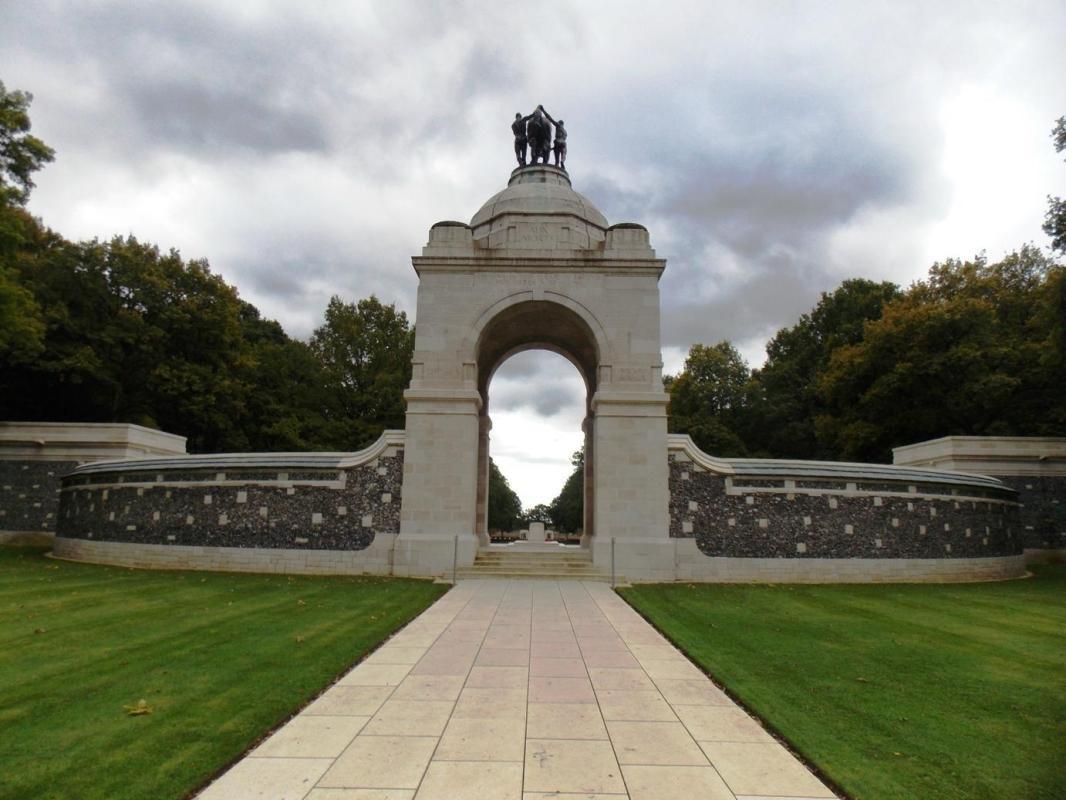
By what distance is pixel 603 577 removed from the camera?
17.6 meters

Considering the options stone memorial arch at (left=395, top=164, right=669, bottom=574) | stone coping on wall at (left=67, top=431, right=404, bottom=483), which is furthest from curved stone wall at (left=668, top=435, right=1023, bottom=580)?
stone coping on wall at (left=67, top=431, right=404, bottom=483)

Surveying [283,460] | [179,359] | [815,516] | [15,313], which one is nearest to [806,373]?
[815,516]

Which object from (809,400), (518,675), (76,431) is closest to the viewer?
(518,675)

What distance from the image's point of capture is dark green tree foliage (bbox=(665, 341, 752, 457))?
43656 millimetres

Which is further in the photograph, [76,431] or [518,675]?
[76,431]

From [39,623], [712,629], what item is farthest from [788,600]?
[39,623]

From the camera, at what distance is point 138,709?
19.4ft

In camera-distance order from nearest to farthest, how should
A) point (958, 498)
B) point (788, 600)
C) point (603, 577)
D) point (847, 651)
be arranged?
point (847, 651) → point (788, 600) → point (603, 577) → point (958, 498)

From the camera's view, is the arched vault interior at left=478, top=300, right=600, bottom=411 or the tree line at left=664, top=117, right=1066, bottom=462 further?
the tree line at left=664, top=117, right=1066, bottom=462

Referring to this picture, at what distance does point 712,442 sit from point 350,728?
133ft

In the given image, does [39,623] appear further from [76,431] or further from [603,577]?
[76,431]

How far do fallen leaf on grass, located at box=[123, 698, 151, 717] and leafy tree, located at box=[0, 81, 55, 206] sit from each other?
2383 centimetres

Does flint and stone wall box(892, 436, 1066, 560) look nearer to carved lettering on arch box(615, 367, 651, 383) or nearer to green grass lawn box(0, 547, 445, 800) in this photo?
carved lettering on arch box(615, 367, 651, 383)

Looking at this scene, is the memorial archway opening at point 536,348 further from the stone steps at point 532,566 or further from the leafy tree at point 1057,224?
the leafy tree at point 1057,224
